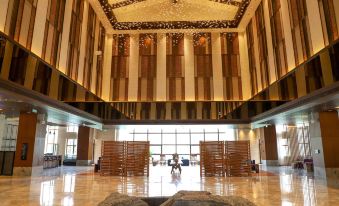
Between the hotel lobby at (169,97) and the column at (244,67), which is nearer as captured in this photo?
the hotel lobby at (169,97)

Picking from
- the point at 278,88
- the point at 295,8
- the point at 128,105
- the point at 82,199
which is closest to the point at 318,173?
the point at 278,88

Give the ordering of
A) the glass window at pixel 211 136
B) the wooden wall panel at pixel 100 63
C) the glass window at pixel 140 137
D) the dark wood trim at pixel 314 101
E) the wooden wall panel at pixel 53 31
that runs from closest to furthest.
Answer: the dark wood trim at pixel 314 101 < the wooden wall panel at pixel 53 31 < the wooden wall panel at pixel 100 63 < the glass window at pixel 211 136 < the glass window at pixel 140 137

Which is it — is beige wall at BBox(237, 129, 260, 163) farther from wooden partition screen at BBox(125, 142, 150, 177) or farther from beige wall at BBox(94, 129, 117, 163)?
wooden partition screen at BBox(125, 142, 150, 177)

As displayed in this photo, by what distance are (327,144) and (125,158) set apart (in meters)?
9.69

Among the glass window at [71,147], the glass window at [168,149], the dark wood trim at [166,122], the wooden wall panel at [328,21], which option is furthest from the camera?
the glass window at [168,149]

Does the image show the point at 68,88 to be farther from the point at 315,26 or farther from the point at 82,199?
the point at 315,26

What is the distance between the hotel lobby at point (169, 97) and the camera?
31.7 ft

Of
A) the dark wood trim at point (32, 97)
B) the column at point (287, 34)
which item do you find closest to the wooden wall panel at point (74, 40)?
the dark wood trim at point (32, 97)

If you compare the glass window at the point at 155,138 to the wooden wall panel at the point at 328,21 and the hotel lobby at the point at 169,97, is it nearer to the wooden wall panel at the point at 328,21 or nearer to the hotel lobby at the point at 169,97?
the hotel lobby at the point at 169,97

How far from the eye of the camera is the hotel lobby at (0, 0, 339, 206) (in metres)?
9.66

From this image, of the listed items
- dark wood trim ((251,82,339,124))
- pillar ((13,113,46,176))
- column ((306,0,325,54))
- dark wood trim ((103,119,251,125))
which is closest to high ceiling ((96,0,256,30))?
column ((306,0,325,54))

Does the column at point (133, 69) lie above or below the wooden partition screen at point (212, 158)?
above

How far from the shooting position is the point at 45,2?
1360 centimetres

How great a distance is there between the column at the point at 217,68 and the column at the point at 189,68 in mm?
1814
